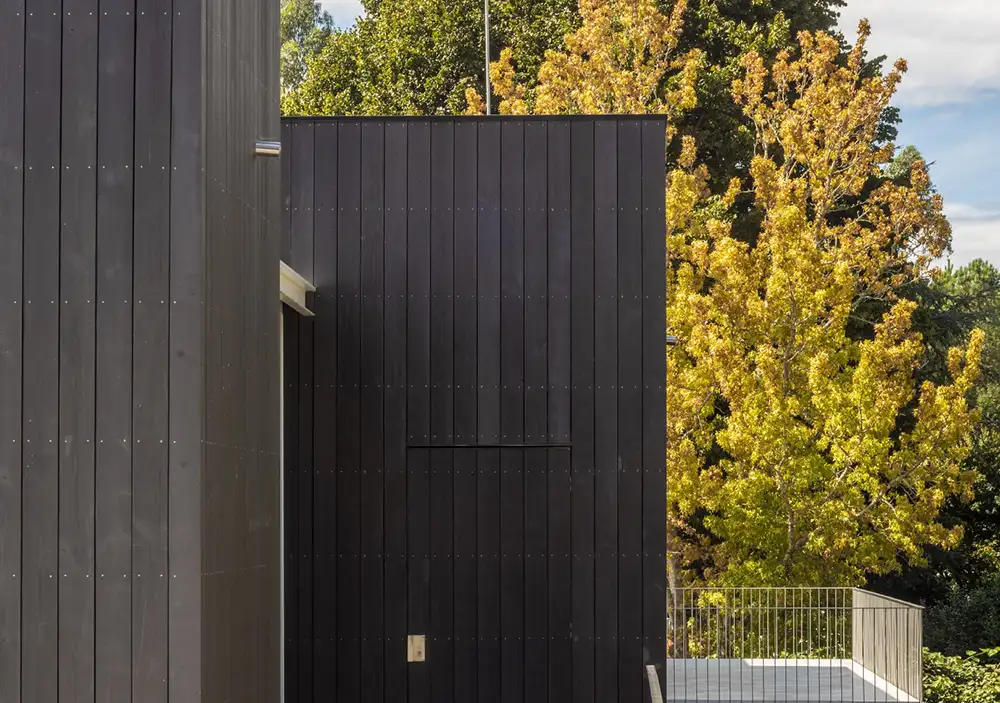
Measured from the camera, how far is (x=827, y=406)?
15.8 m

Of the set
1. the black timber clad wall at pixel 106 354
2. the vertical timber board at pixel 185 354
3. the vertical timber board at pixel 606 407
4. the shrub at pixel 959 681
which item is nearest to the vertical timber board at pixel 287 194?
the vertical timber board at pixel 606 407

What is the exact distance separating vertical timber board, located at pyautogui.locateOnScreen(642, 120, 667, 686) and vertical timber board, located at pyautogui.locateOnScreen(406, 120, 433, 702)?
4.55 ft

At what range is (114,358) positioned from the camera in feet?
15.6

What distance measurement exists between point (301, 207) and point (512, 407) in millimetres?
1896

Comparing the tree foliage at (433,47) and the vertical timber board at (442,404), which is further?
the tree foliage at (433,47)

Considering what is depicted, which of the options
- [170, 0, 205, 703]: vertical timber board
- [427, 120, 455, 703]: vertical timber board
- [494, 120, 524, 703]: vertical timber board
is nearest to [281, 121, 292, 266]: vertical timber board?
[427, 120, 455, 703]: vertical timber board

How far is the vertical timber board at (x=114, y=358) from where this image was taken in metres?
4.68

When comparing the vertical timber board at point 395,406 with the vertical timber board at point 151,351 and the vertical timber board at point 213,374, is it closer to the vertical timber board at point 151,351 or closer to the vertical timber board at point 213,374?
the vertical timber board at point 213,374

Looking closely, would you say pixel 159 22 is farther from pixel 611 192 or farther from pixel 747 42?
pixel 747 42

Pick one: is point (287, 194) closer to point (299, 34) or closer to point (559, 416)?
point (559, 416)

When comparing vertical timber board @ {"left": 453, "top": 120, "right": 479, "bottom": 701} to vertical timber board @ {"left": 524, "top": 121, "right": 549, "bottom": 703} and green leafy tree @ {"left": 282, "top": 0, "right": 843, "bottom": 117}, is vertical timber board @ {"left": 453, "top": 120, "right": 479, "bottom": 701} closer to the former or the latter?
vertical timber board @ {"left": 524, "top": 121, "right": 549, "bottom": 703}

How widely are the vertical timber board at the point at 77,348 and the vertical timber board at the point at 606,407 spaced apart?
4.22 m

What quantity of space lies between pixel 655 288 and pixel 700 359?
321 inches

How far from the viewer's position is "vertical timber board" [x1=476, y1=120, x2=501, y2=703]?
8.37m
